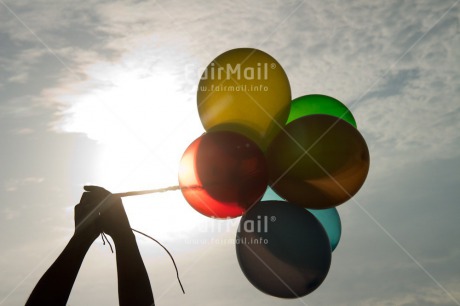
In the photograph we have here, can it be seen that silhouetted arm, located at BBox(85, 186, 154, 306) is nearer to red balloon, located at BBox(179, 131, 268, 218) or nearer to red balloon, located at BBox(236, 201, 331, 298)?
red balloon, located at BBox(179, 131, 268, 218)

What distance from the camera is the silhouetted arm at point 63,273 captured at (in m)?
2.30

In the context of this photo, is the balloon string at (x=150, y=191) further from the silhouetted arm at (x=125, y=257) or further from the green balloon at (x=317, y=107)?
the green balloon at (x=317, y=107)

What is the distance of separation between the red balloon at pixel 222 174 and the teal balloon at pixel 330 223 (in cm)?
93

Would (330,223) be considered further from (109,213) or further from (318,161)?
(109,213)

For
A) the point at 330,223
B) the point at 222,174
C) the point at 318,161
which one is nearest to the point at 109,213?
the point at 222,174

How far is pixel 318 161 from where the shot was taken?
3080mm

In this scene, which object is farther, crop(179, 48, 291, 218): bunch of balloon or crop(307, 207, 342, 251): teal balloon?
crop(307, 207, 342, 251): teal balloon

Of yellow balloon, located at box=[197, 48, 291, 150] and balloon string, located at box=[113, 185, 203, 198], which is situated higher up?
yellow balloon, located at box=[197, 48, 291, 150]

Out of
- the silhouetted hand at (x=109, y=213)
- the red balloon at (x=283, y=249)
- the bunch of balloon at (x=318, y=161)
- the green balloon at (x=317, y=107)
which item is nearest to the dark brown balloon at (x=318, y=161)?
the bunch of balloon at (x=318, y=161)

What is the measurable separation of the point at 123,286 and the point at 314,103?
214 centimetres

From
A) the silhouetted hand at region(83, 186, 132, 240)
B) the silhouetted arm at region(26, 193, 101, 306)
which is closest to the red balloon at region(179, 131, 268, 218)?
the silhouetted hand at region(83, 186, 132, 240)

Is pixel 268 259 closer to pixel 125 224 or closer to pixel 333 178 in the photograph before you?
pixel 333 178

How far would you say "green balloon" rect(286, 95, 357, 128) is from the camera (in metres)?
3.72

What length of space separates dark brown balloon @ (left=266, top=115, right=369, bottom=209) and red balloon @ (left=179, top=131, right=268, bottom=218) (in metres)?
0.19
